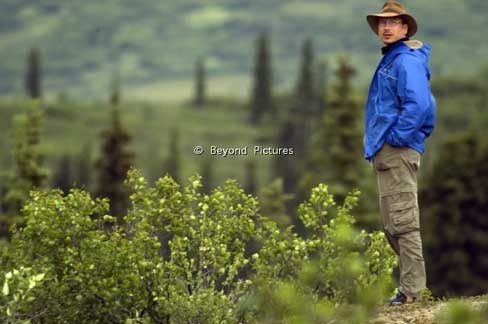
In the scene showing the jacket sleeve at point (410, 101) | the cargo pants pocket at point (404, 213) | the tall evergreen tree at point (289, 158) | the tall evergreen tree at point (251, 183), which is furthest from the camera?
the tall evergreen tree at point (289, 158)

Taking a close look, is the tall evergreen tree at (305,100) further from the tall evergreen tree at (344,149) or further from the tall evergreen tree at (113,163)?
the tall evergreen tree at (344,149)

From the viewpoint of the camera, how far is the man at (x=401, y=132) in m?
10.0

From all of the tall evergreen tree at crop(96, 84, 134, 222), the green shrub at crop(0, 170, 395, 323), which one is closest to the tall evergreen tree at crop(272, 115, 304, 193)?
the tall evergreen tree at crop(96, 84, 134, 222)

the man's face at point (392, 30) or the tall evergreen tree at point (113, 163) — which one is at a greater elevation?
the man's face at point (392, 30)

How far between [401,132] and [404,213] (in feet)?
2.64

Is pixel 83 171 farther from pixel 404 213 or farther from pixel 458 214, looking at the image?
pixel 404 213

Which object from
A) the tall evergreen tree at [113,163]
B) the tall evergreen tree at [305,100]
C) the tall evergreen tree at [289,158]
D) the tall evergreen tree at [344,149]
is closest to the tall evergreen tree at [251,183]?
the tall evergreen tree at [289,158]

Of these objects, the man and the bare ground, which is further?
the man

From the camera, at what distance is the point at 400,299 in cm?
1050

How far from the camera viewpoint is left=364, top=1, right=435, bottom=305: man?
10.0m

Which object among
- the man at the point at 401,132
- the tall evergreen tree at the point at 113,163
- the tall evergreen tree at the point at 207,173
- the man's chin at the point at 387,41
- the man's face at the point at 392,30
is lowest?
the tall evergreen tree at the point at 207,173

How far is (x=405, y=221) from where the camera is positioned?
33.3 feet

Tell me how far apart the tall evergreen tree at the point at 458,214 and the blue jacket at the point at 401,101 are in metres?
40.8

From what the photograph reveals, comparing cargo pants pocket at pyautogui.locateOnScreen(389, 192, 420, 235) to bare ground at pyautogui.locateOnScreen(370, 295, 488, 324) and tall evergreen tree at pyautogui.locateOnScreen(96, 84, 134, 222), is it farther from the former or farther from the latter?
tall evergreen tree at pyautogui.locateOnScreen(96, 84, 134, 222)
